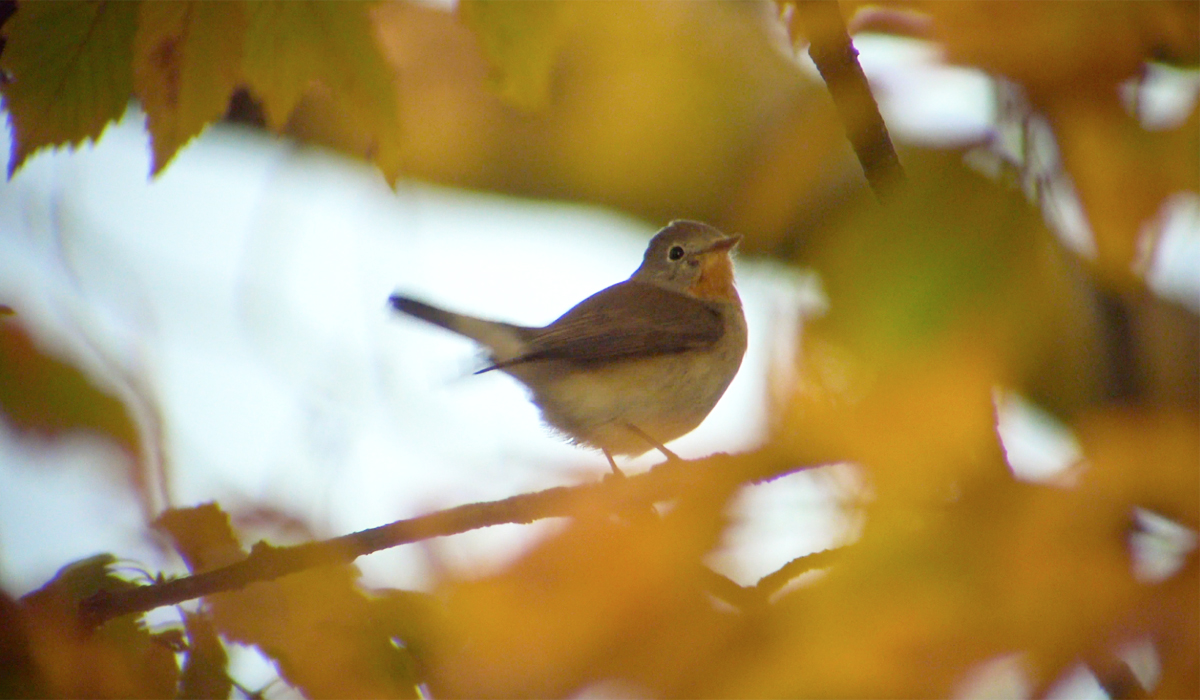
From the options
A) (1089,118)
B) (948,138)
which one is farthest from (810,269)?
(1089,118)

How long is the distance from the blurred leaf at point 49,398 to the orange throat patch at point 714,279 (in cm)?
314

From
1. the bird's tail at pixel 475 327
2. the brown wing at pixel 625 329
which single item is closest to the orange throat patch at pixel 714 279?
the brown wing at pixel 625 329

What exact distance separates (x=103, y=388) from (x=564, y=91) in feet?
10.5

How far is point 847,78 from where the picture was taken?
82.5 inches

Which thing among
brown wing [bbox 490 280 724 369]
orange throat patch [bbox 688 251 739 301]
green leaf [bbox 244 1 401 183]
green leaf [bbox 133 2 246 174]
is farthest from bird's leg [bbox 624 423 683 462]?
green leaf [bbox 133 2 246 174]

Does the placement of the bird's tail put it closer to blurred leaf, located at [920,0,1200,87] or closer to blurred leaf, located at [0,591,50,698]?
blurred leaf, located at [0,591,50,698]

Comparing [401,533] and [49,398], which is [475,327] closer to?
[49,398]

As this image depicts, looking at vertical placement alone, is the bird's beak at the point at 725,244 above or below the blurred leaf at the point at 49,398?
below

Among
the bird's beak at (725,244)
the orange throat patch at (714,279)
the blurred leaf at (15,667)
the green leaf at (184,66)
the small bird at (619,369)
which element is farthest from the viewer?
the orange throat patch at (714,279)

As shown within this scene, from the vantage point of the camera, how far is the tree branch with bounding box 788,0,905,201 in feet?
6.74

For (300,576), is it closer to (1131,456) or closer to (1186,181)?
(1131,456)

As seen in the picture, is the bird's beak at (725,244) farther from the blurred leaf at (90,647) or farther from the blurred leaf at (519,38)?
Answer: the blurred leaf at (90,647)

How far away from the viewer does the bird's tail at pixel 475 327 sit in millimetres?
4070

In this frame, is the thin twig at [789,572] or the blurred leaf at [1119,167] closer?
the blurred leaf at [1119,167]
